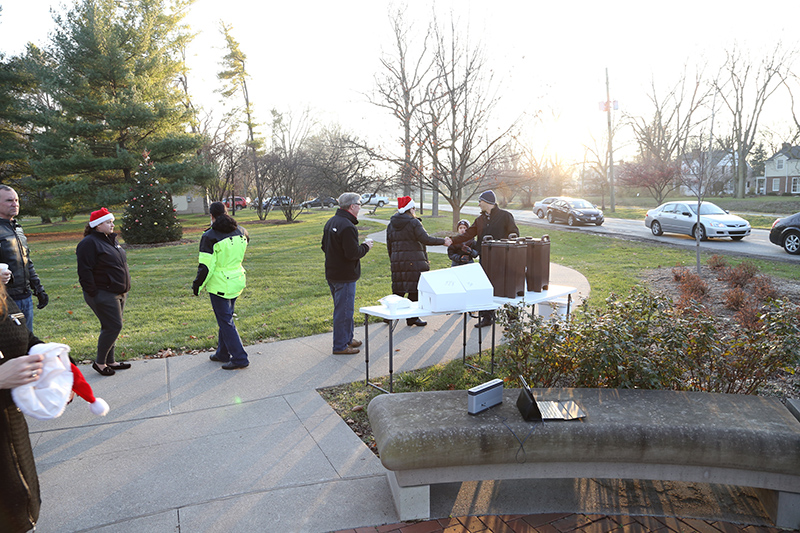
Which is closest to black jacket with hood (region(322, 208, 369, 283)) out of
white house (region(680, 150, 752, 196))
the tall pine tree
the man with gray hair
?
the man with gray hair

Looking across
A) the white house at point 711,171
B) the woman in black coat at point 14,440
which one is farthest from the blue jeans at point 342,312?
the white house at point 711,171

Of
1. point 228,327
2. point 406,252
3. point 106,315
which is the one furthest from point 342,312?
point 106,315

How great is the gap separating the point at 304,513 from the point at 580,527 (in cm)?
167

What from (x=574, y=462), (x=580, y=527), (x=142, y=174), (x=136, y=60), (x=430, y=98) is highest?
(x=136, y=60)

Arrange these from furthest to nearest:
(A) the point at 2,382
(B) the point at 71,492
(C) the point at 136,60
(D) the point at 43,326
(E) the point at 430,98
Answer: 1. (C) the point at 136,60
2. (E) the point at 430,98
3. (D) the point at 43,326
4. (B) the point at 71,492
5. (A) the point at 2,382

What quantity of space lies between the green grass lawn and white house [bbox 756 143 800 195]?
164ft

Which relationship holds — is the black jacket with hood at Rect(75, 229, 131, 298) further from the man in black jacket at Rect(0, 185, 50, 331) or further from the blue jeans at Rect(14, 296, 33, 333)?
the blue jeans at Rect(14, 296, 33, 333)

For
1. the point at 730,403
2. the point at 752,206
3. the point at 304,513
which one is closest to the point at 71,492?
the point at 304,513

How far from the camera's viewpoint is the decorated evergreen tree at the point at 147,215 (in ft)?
62.7

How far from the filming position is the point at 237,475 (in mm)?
3594

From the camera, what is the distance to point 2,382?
80.0 inches

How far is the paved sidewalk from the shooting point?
3139 mm

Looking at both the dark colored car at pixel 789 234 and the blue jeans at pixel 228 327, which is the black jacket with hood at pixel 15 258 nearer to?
the blue jeans at pixel 228 327

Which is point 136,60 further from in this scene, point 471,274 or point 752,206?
point 752,206
